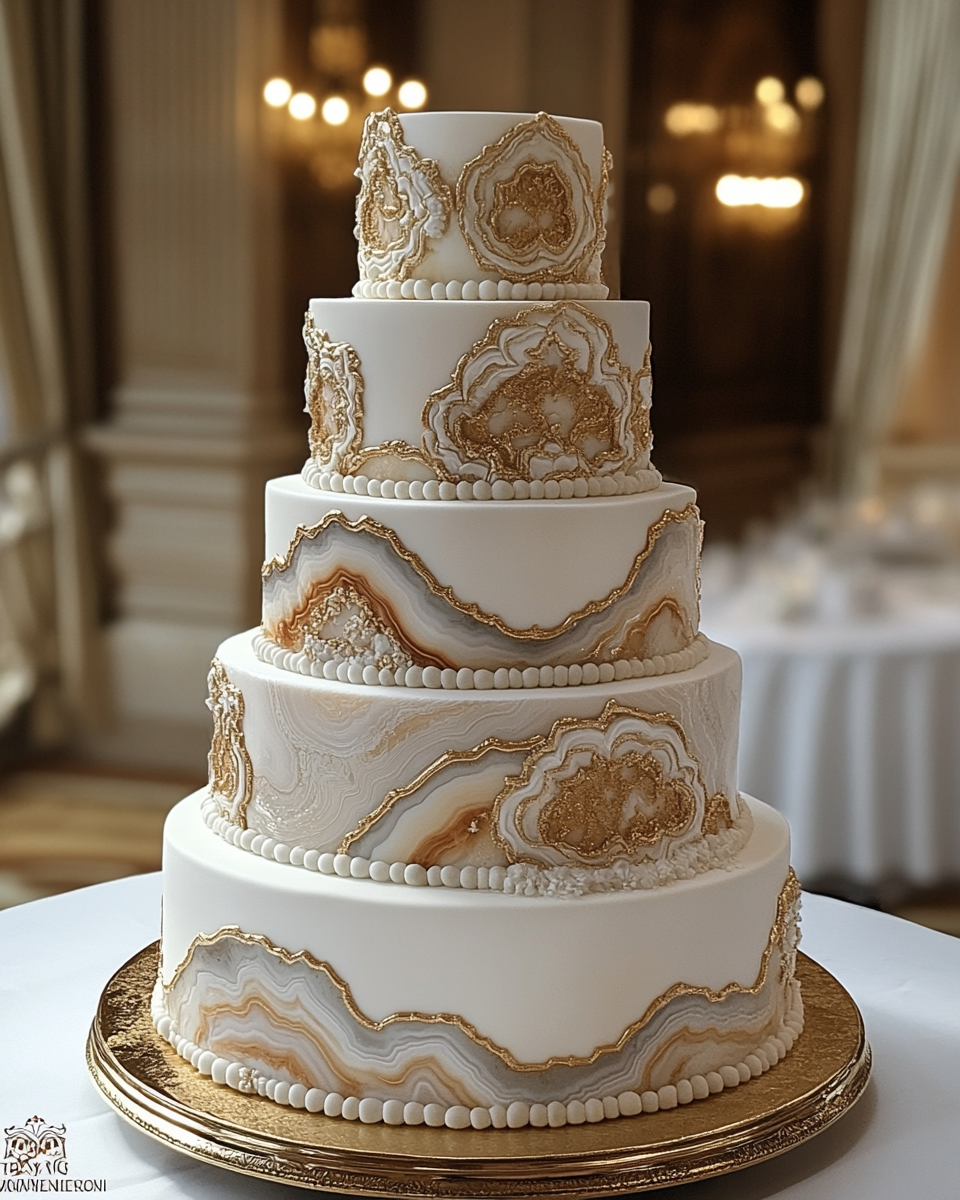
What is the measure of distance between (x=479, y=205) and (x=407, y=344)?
0.22 meters

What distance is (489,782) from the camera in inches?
81.3

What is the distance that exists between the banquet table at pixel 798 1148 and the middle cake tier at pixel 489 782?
1.31 ft

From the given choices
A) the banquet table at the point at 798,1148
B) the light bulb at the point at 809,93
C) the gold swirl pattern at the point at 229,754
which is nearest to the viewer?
the banquet table at the point at 798,1148

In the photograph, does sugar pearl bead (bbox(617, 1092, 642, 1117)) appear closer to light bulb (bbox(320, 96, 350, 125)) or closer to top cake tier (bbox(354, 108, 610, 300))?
top cake tier (bbox(354, 108, 610, 300))

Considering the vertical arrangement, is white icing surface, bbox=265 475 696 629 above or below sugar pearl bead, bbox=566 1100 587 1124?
above

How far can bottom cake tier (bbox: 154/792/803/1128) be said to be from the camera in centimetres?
201

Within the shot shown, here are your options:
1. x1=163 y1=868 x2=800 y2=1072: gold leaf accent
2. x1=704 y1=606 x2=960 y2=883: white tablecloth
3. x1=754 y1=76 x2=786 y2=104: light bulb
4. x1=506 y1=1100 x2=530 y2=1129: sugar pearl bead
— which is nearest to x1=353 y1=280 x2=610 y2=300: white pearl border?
x1=163 y1=868 x2=800 y2=1072: gold leaf accent

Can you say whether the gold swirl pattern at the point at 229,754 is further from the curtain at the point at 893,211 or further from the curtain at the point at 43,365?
the curtain at the point at 893,211

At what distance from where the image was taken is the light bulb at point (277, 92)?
636 cm

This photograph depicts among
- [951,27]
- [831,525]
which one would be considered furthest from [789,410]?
[831,525]

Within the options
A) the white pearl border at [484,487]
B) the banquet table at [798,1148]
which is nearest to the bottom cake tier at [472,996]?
the banquet table at [798,1148]

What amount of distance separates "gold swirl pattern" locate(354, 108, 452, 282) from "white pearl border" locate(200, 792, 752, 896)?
811 millimetres

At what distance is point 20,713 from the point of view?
6.81 metres

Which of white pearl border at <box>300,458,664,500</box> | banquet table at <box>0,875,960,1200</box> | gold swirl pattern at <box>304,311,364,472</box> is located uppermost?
gold swirl pattern at <box>304,311,364,472</box>
